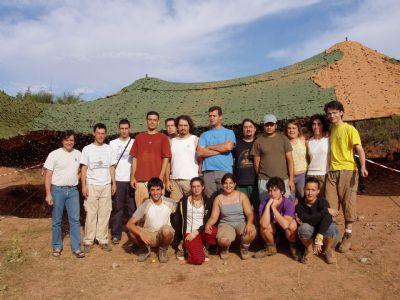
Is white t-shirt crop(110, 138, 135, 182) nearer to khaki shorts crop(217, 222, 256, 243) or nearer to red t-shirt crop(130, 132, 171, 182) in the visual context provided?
red t-shirt crop(130, 132, 171, 182)

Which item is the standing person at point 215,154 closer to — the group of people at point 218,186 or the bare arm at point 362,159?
the group of people at point 218,186

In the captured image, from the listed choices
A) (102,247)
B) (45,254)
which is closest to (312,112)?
(102,247)

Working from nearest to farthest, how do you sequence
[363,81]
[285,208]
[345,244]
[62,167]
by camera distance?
[285,208]
[345,244]
[62,167]
[363,81]

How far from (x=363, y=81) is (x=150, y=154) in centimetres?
368

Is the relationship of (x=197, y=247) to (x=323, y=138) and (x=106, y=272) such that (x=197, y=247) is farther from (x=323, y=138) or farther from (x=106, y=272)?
(x=323, y=138)

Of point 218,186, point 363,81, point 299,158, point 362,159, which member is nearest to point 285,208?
point 299,158

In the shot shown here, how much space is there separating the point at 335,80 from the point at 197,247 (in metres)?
3.74

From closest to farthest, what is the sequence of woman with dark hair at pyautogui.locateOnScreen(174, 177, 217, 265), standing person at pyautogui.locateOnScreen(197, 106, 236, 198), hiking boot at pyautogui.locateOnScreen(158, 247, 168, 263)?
woman with dark hair at pyautogui.locateOnScreen(174, 177, 217, 265), hiking boot at pyautogui.locateOnScreen(158, 247, 168, 263), standing person at pyautogui.locateOnScreen(197, 106, 236, 198)

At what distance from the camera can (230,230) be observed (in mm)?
4301

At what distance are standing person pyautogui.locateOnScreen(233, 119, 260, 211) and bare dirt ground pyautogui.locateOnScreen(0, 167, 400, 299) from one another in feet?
2.34

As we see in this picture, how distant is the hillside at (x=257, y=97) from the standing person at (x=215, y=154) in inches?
53.6

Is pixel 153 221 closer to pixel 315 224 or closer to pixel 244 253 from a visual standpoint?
pixel 244 253

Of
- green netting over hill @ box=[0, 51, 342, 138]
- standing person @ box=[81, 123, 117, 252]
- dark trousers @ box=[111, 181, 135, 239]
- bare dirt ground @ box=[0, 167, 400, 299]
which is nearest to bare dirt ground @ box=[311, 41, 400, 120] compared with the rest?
green netting over hill @ box=[0, 51, 342, 138]

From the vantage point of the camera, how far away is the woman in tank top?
14.0ft
